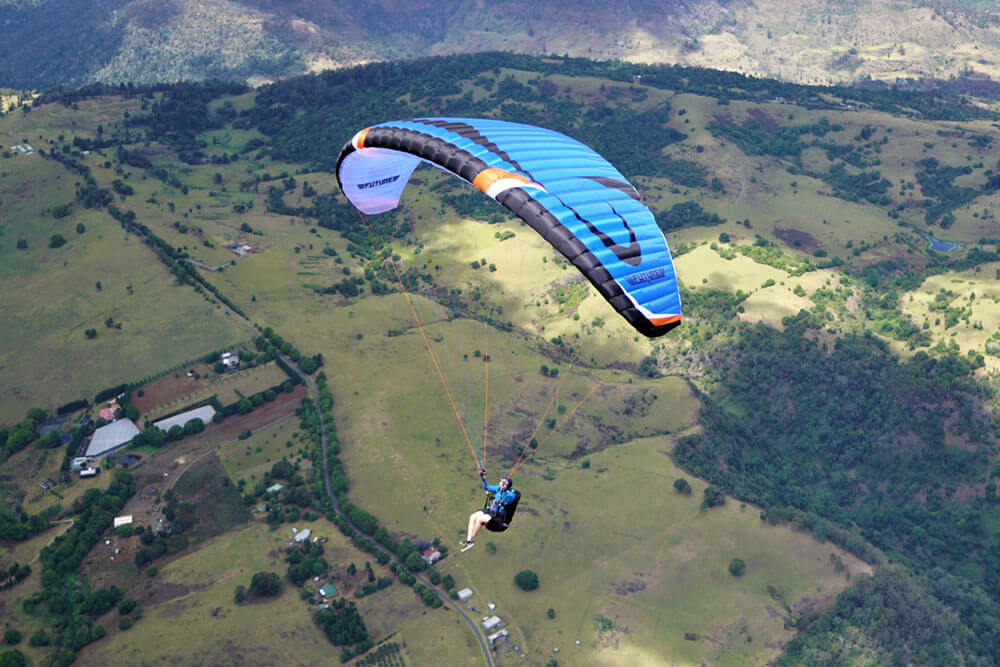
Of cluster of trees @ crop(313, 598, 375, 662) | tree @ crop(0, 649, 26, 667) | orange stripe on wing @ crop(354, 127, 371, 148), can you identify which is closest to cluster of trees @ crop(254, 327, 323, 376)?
cluster of trees @ crop(313, 598, 375, 662)

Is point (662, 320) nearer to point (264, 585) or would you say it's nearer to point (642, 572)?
point (642, 572)

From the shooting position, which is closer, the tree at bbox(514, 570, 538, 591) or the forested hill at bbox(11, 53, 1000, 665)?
the tree at bbox(514, 570, 538, 591)

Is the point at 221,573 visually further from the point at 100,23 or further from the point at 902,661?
the point at 100,23

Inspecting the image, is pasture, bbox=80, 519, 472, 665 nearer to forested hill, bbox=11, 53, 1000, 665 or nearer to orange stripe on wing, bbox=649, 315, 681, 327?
forested hill, bbox=11, 53, 1000, 665

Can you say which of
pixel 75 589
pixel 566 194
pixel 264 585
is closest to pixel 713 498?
pixel 264 585

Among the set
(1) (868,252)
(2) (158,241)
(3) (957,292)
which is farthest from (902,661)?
(2) (158,241)

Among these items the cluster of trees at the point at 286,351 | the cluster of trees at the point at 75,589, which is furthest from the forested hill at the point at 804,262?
the cluster of trees at the point at 75,589
